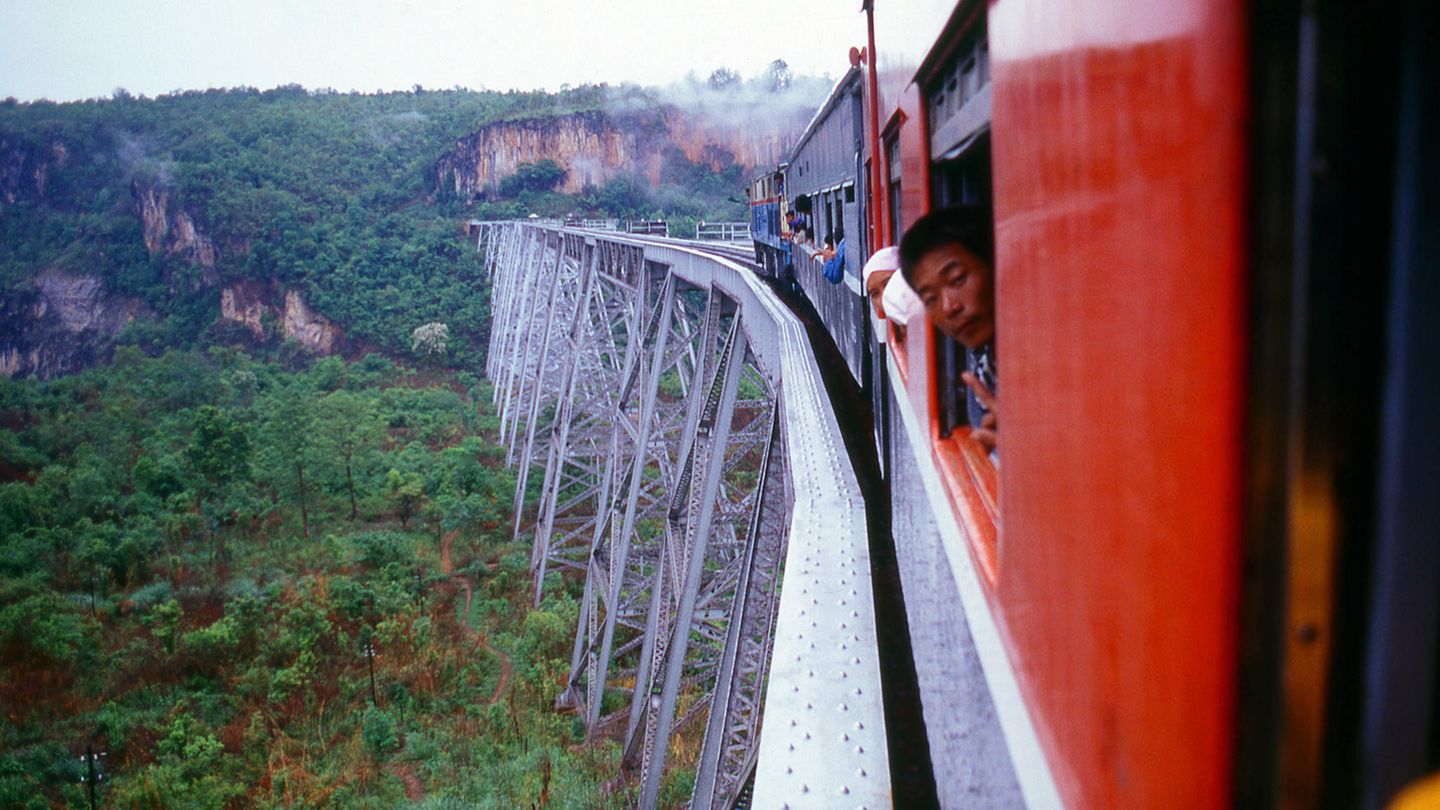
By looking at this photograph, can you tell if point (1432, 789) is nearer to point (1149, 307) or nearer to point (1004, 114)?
point (1149, 307)

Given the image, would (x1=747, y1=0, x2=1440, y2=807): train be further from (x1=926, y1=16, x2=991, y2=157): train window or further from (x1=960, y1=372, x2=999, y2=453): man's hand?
(x1=960, y1=372, x2=999, y2=453): man's hand

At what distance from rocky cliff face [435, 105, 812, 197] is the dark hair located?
197 feet

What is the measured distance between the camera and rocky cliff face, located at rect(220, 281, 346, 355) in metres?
44.6

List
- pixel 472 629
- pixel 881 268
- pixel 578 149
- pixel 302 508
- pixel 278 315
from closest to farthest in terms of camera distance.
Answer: pixel 881 268 < pixel 472 629 < pixel 302 508 < pixel 278 315 < pixel 578 149

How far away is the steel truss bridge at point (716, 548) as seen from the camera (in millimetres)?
2113

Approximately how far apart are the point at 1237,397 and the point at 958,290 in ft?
3.66

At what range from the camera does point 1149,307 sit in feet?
2.16

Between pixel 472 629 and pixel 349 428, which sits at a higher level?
pixel 349 428

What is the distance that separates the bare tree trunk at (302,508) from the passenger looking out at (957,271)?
932 inches

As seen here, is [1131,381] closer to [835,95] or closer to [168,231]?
[835,95]

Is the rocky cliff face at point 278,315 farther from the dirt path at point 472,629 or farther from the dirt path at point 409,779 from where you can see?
the dirt path at point 409,779

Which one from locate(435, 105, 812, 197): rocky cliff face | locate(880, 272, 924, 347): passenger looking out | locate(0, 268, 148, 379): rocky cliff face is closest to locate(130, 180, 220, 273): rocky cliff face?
locate(0, 268, 148, 379): rocky cliff face

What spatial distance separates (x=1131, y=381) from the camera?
2.31 feet

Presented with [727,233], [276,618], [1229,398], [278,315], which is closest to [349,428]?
[276,618]
